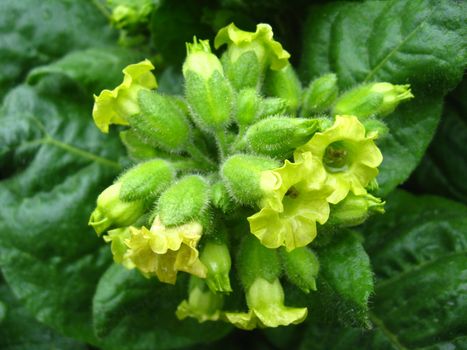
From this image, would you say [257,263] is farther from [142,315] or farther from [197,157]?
[142,315]

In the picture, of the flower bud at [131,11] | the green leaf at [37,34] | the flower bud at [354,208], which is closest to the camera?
the flower bud at [354,208]

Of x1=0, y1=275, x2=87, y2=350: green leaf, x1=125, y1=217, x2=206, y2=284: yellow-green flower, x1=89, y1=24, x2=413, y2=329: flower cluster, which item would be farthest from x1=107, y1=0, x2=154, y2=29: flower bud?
x1=0, y1=275, x2=87, y2=350: green leaf

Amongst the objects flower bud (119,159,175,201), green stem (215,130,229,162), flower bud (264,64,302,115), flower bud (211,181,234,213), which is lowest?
flower bud (119,159,175,201)

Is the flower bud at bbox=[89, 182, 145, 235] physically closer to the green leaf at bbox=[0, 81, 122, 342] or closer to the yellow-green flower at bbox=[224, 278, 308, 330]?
the yellow-green flower at bbox=[224, 278, 308, 330]

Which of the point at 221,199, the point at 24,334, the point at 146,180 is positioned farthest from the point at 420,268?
the point at 24,334

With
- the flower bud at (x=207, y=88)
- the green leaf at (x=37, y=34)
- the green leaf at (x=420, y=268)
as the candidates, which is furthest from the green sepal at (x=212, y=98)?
the green leaf at (x=37, y=34)

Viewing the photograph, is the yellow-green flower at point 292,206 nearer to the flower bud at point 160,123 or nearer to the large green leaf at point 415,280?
the flower bud at point 160,123

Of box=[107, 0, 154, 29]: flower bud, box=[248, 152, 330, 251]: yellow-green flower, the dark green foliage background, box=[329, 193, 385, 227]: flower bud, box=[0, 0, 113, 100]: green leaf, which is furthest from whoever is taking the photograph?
box=[0, 0, 113, 100]: green leaf
